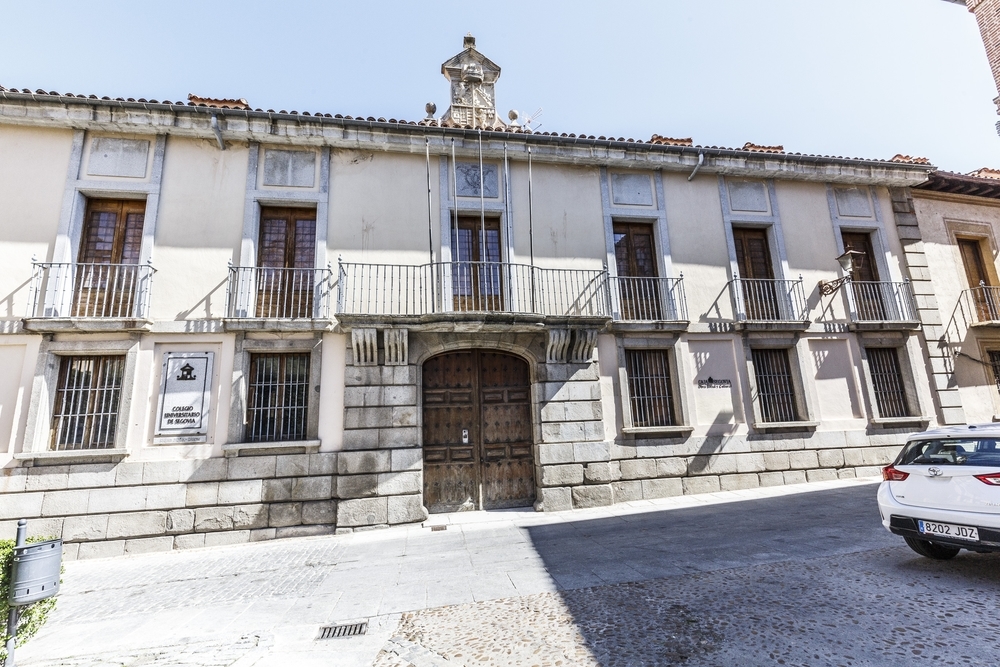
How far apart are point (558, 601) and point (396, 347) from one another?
5485mm

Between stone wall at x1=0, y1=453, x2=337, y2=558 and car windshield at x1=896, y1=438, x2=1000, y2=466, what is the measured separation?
8309mm

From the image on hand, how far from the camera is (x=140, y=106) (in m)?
8.38

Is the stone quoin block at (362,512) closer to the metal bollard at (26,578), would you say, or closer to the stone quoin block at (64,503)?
the stone quoin block at (64,503)

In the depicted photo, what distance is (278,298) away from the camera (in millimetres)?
8680

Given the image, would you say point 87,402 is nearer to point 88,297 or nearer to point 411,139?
point 88,297

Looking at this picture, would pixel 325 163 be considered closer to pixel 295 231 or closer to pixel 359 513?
pixel 295 231

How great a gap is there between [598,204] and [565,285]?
88.1 inches

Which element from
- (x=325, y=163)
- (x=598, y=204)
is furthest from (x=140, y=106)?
(x=598, y=204)

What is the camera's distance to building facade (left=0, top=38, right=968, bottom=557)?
25.4ft

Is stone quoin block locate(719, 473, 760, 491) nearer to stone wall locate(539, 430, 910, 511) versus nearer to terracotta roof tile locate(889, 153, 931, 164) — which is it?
stone wall locate(539, 430, 910, 511)

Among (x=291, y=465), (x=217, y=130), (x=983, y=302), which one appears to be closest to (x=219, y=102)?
(x=217, y=130)

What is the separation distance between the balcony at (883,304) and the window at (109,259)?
16.0 meters

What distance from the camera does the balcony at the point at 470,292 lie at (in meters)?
8.54

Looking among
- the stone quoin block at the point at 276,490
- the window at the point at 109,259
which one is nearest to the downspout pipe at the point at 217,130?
the window at the point at 109,259
